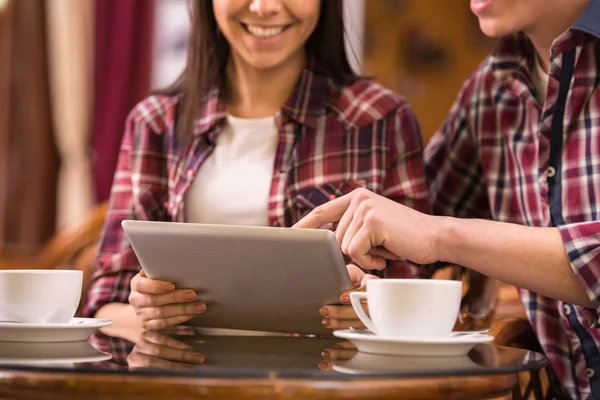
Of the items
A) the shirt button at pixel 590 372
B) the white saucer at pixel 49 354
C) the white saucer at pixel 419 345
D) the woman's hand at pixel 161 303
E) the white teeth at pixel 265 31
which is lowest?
the shirt button at pixel 590 372

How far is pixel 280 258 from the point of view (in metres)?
1.07

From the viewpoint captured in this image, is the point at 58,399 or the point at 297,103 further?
the point at 297,103

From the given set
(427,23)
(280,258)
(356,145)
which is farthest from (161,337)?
(427,23)

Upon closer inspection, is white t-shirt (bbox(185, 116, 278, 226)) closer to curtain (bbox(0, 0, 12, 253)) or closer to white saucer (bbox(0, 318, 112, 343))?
white saucer (bbox(0, 318, 112, 343))

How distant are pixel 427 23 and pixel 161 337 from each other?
117 inches

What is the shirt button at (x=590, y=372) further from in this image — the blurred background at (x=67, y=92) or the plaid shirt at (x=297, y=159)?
the blurred background at (x=67, y=92)

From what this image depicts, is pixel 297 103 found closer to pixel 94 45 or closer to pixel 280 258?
pixel 280 258

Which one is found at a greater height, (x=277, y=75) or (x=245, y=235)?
(x=277, y=75)

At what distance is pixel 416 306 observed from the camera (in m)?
0.92

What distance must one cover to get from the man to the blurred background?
1.78 m

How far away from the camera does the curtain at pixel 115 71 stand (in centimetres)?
340

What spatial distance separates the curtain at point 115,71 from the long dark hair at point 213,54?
1611 mm

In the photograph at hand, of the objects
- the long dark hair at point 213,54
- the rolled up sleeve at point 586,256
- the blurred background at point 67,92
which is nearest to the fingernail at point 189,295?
the rolled up sleeve at point 586,256

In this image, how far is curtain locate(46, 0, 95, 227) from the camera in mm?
3402
